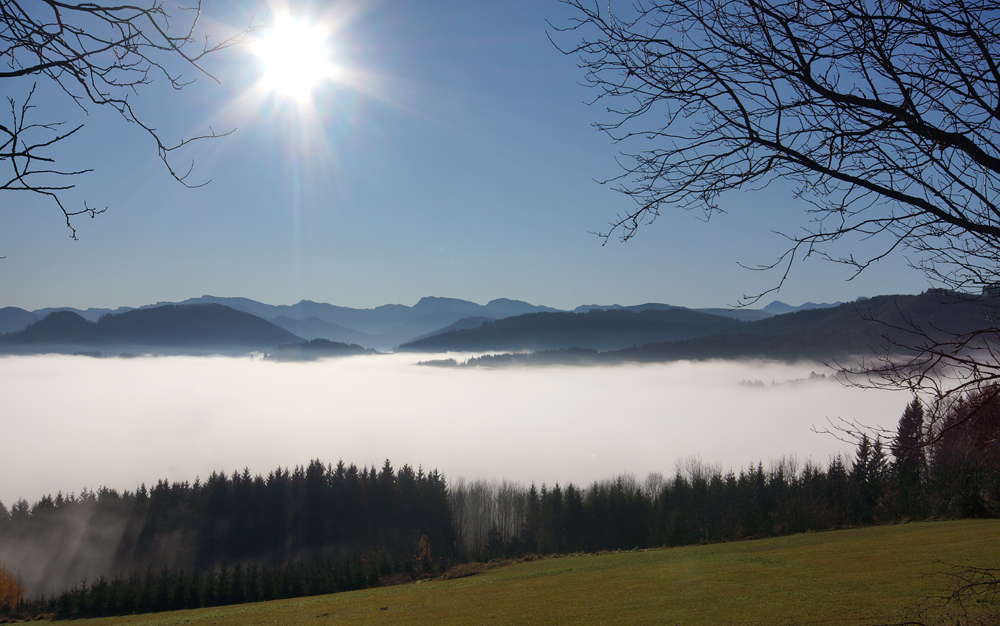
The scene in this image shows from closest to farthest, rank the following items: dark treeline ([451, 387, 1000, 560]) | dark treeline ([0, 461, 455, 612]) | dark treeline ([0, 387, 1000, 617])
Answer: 1. dark treeline ([451, 387, 1000, 560])
2. dark treeline ([0, 387, 1000, 617])
3. dark treeline ([0, 461, 455, 612])

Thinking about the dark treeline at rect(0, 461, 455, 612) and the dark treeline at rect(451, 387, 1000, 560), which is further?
the dark treeline at rect(0, 461, 455, 612)

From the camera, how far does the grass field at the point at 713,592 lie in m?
12.8

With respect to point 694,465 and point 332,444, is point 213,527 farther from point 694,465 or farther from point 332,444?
point 332,444

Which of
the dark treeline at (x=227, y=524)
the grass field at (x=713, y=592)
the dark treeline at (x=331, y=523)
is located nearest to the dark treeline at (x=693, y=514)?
the dark treeline at (x=331, y=523)

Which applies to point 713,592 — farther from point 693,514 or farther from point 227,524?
point 227,524

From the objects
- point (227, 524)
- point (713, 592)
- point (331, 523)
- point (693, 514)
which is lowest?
point (331, 523)

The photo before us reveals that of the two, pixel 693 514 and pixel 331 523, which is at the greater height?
pixel 693 514

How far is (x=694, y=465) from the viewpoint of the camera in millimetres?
76750

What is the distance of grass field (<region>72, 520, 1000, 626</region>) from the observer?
12789 mm

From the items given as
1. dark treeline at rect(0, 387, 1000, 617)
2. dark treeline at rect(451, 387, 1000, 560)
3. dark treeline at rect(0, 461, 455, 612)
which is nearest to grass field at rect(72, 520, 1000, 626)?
dark treeline at rect(451, 387, 1000, 560)

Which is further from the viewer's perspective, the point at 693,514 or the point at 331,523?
the point at 331,523

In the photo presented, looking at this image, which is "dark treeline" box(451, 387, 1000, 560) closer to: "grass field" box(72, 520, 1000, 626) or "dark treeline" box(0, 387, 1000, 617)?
"dark treeline" box(0, 387, 1000, 617)

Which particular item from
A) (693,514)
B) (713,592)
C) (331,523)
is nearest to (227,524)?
(331,523)

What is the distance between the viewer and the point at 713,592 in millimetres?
16422
